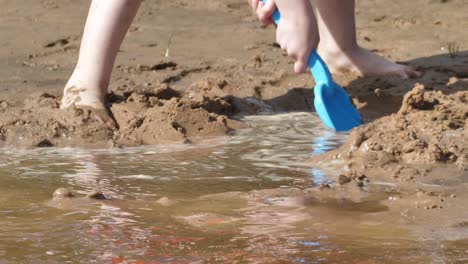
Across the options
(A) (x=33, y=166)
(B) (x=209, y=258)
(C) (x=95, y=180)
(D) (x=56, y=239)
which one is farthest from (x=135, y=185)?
(B) (x=209, y=258)

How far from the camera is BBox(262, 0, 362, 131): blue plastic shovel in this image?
11.5ft

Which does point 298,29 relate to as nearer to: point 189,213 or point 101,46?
point 101,46

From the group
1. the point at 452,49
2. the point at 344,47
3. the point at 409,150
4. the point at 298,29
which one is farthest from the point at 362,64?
the point at 409,150

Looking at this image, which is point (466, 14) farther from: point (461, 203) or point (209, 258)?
point (209, 258)

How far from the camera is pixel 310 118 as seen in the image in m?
3.92

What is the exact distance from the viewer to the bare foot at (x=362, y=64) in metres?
4.34

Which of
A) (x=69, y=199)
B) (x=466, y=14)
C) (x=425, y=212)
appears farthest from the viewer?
(x=466, y=14)

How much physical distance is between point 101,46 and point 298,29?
0.85 meters

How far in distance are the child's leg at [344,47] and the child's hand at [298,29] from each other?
3.07 ft

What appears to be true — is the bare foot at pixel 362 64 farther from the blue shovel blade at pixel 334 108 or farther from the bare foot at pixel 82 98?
the bare foot at pixel 82 98

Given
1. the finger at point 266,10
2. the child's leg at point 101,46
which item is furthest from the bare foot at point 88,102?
the finger at point 266,10

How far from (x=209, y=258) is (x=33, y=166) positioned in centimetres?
127

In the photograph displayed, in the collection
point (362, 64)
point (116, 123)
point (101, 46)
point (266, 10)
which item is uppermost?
point (266, 10)

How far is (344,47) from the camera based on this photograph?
4379mm
